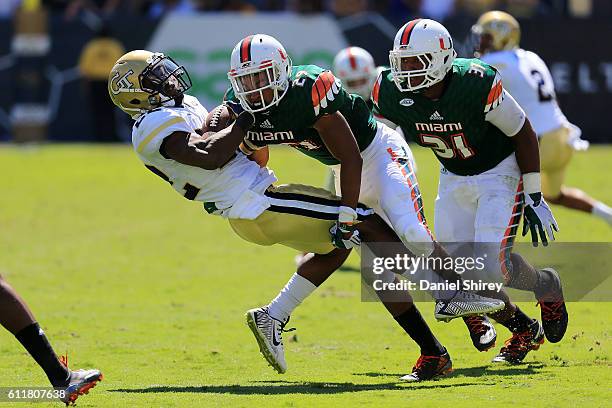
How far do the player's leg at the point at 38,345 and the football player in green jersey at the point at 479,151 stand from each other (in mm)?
2439

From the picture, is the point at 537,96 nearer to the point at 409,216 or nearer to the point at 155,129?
the point at 409,216

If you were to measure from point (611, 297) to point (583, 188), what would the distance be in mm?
6333

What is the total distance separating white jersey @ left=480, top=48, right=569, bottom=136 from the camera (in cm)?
1030

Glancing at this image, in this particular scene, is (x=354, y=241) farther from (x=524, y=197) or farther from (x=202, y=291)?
(x=202, y=291)

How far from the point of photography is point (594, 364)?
667 cm

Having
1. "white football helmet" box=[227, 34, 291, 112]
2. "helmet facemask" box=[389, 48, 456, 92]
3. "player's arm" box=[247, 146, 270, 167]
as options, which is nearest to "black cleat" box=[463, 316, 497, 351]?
"helmet facemask" box=[389, 48, 456, 92]

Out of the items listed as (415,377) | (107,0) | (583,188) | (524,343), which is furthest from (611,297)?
(107,0)

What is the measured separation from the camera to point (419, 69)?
6.76 m

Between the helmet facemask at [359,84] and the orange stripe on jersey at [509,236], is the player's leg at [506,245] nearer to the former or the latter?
the orange stripe on jersey at [509,236]

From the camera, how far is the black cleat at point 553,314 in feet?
23.6

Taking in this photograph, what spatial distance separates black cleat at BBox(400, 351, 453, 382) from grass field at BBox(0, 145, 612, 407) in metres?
0.08

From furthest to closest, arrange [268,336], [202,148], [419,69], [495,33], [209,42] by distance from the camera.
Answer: [209,42] < [495,33] < [419,69] < [268,336] < [202,148]

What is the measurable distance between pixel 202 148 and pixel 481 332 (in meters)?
2.03

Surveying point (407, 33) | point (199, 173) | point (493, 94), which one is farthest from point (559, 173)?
point (199, 173)
